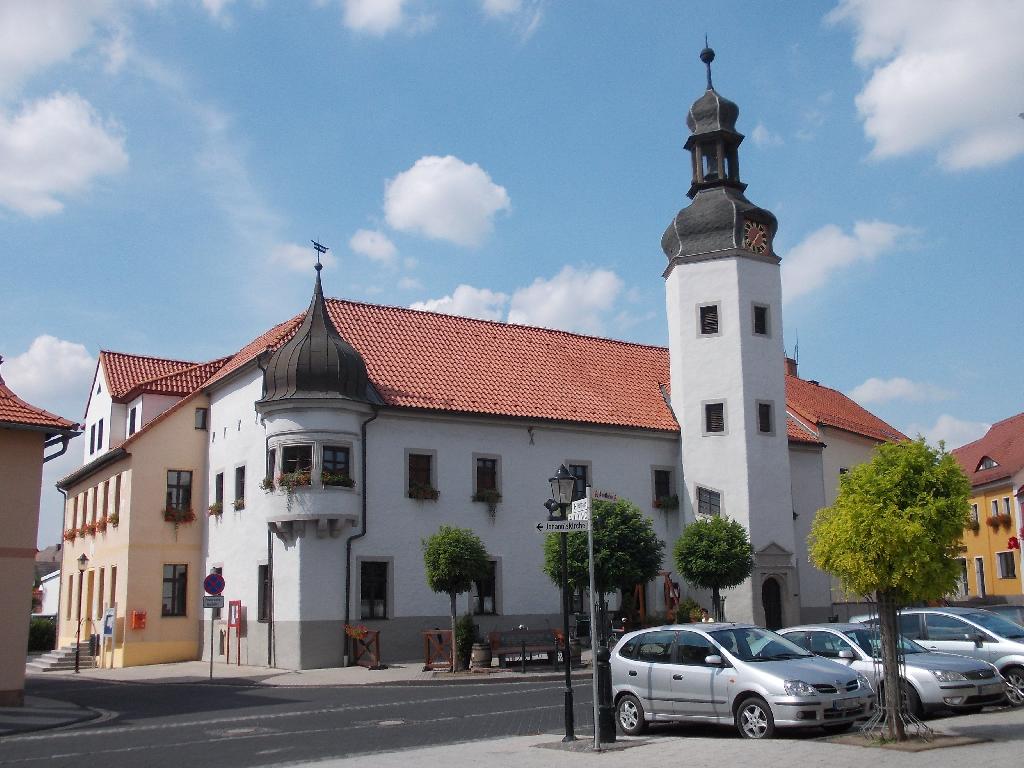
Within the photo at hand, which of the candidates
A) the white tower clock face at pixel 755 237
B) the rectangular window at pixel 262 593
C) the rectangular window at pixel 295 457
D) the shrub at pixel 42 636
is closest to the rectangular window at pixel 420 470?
the rectangular window at pixel 295 457

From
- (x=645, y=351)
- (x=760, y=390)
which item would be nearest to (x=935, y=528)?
(x=760, y=390)

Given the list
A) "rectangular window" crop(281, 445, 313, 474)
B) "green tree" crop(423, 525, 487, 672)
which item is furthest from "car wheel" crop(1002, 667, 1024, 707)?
"rectangular window" crop(281, 445, 313, 474)

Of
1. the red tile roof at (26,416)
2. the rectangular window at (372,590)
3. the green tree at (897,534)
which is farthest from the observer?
the rectangular window at (372,590)

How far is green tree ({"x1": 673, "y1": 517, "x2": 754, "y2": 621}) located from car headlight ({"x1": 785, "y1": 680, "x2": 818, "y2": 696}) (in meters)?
17.8

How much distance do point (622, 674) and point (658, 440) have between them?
2220 centimetres

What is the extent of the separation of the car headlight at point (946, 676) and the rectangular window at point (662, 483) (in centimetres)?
2141

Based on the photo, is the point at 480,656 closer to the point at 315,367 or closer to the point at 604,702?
the point at 315,367

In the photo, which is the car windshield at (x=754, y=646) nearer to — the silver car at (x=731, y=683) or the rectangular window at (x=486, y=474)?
the silver car at (x=731, y=683)

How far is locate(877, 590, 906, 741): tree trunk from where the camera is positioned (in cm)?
1252

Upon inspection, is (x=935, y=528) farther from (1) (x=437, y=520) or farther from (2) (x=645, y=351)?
(2) (x=645, y=351)

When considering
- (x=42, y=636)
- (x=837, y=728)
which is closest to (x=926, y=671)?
(x=837, y=728)

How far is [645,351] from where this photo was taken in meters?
42.5

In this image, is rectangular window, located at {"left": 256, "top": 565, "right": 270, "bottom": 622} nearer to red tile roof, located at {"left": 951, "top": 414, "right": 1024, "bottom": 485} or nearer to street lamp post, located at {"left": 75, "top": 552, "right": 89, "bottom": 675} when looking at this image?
street lamp post, located at {"left": 75, "top": 552, "right": 89, "bottom": 675}

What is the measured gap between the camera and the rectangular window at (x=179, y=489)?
35.4 meters
